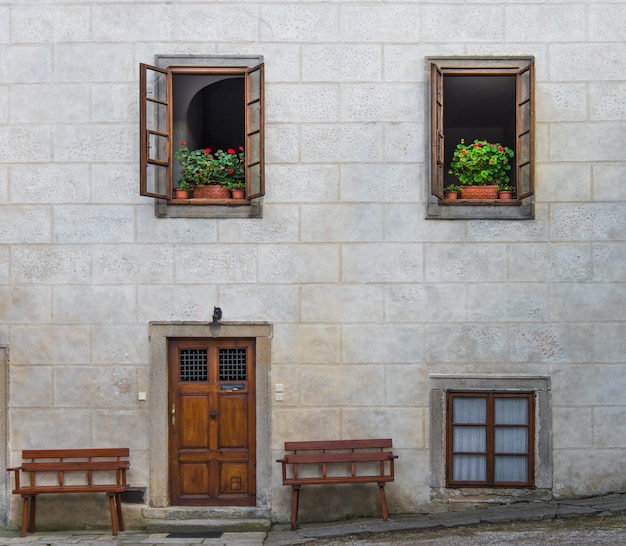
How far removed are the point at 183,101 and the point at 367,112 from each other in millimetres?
2175

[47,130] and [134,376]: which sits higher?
[47,130]

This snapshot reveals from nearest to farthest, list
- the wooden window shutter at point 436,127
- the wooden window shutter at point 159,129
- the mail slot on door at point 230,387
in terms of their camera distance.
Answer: the wooden window shutter at point 436,127 < the wooden window shutter at point 159,129 < the mail slot on door at point 230,387

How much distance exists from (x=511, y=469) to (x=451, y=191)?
10.6 feet

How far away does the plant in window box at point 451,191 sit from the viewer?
9.12m

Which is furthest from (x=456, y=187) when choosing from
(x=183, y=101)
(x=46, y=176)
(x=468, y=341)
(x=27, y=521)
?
(x=27, y=521)

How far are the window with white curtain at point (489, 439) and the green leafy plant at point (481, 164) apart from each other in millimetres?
2431

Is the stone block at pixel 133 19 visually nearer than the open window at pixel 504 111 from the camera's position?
No

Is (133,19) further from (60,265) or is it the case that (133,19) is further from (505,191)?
(505,191)

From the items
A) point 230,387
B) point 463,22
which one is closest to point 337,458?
point 230,387

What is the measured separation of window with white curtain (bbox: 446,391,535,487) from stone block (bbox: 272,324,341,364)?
1.45 metres

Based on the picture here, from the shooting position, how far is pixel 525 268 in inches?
356

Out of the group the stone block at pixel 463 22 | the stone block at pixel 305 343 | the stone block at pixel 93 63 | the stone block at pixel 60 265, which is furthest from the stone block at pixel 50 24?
the stone block at pixel 305 343

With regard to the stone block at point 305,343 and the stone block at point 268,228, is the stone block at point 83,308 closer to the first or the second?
the stone block at point 268,228

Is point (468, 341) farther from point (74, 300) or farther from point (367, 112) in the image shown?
point (74, 300)
